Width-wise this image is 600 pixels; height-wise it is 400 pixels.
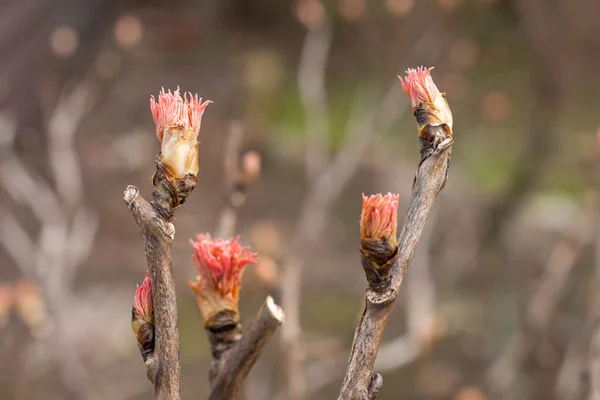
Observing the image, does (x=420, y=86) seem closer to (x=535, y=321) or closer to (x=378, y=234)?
(x=378, y=234)

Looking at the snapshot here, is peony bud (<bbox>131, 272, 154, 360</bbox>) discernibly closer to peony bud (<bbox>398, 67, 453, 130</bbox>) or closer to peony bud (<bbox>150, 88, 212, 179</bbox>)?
peony bud (<bbox>150, 88, 212, 179</bbox>)

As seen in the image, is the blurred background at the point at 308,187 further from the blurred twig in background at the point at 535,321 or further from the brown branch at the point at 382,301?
the brown branch at the point at 382,301

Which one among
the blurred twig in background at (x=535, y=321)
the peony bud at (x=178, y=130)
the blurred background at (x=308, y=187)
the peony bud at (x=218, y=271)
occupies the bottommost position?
the peony bud at (x=218, y=271)

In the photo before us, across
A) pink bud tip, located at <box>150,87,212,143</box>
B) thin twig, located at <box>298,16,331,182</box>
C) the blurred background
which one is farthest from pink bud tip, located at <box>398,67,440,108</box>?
thin twig, located at <box>298,16,331,182</box>

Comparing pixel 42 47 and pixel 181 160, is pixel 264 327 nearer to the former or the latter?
pixel 181 160

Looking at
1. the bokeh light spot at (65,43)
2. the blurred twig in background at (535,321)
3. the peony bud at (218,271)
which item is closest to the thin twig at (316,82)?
the bokeh light spot at (65,43)

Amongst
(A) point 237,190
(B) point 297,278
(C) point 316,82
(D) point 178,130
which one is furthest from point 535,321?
(C) point 316,82

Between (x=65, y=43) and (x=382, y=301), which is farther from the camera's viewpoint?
(x=65, y=43)
